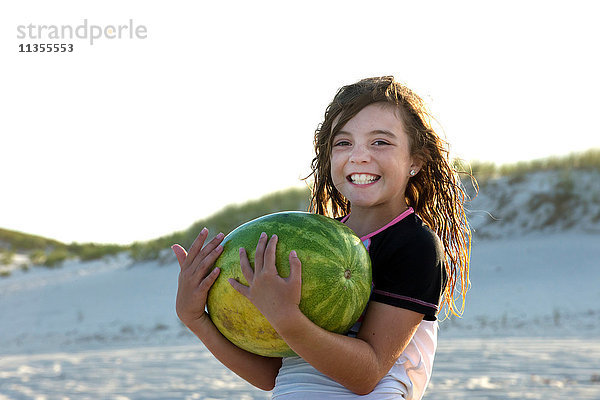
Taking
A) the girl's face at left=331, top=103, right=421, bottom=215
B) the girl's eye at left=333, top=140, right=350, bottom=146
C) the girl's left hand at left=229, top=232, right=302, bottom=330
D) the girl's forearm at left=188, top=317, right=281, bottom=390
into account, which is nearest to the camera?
the girl's left hand at left=229, top=232, right=302, bottom=330

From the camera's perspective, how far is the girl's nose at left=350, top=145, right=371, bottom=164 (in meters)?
2.48

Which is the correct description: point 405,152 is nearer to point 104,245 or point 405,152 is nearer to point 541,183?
point 541,183

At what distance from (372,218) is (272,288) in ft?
2.42

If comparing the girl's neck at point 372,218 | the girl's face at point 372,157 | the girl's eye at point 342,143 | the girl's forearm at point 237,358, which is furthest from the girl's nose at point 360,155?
the girl's forearm at point 237,358

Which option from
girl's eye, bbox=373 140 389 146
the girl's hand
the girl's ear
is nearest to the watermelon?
the girl's hand

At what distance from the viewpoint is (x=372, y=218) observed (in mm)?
2631

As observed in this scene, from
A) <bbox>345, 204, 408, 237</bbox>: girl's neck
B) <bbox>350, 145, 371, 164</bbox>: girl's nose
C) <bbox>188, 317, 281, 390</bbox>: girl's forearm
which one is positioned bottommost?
<bbox>188, 317, 281, 390</bbox>: girl's forearm

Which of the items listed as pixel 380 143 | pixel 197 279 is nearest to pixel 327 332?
pixel 197 279

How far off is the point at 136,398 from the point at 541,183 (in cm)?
1200

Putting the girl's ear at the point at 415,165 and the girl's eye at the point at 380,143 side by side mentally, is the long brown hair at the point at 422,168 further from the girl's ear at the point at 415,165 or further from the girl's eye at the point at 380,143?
the girl's eye at the point at 380,143

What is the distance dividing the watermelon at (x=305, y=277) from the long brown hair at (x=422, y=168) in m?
0.59

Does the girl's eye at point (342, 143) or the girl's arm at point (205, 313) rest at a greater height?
the girl's eye at point (342, 143)

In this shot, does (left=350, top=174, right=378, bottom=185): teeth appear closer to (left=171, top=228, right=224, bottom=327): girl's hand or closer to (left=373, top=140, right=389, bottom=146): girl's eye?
(left=373, top=140, right=389, bottom=146): girl's eye

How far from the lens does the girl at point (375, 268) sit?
6.88ft
